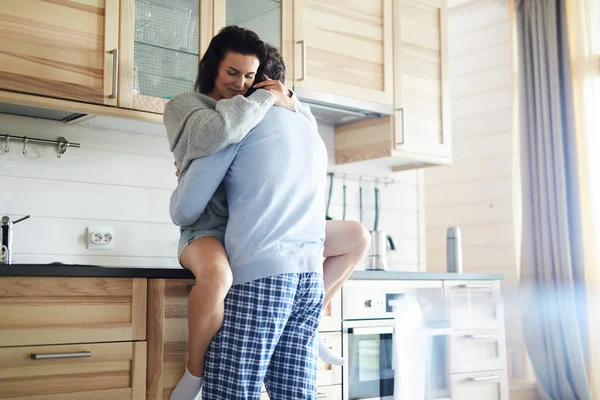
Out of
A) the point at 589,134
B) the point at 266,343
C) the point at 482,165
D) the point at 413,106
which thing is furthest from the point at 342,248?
the point at 482,165

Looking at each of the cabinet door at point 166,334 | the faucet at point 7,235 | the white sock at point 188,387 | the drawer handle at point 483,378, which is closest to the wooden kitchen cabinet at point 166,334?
the cabinet door at point 166,334

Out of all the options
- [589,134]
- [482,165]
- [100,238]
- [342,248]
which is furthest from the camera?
[482,165]

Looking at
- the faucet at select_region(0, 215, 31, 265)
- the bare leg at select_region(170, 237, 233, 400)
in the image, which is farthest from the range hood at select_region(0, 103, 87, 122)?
the bare leg at select_region(170, 237, 233, 400)

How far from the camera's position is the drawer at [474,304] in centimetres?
338

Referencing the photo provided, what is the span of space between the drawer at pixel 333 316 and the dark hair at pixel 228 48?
0.95 metres

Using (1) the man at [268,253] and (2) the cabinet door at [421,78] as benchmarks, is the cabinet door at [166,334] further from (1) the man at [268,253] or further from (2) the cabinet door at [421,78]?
(2) the cabinet door at [421,78]

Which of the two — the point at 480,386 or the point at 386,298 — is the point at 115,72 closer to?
the point at 386,298

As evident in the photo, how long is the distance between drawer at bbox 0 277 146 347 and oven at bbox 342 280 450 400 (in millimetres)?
953

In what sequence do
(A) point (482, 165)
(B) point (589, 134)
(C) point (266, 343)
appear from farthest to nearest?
1. (A) point (482, 165)
2. (B) point (589, 134)
3. (C) point (266, 343)

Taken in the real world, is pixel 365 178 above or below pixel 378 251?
above

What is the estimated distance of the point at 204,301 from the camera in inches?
80.6

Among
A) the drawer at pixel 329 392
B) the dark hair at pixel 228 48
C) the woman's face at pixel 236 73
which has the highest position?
the dark hair at pixel 228 48

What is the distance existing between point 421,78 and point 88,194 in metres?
1.69

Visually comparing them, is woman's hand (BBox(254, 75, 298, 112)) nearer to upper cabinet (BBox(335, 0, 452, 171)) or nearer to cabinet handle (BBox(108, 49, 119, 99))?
cabinet handle (BBox(108, 49, 119, 99))
